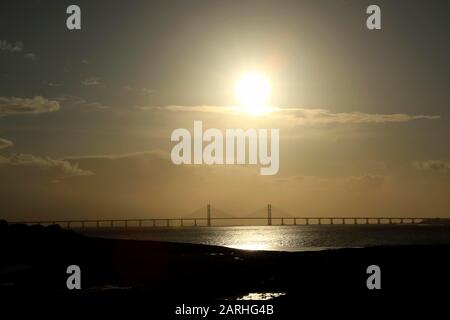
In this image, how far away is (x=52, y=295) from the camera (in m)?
30.2

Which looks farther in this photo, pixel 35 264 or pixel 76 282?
pixel 35 264

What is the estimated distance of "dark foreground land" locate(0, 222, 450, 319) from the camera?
25.8 meters

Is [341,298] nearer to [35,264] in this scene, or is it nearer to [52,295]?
[52,295]

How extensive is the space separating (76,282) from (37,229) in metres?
40.5

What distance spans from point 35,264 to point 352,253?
26.8 m

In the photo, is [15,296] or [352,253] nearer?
[15,296]

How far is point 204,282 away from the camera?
34.6 metres

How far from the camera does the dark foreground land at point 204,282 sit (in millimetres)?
25766

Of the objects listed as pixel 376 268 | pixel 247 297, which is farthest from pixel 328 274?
pixel 247 297
